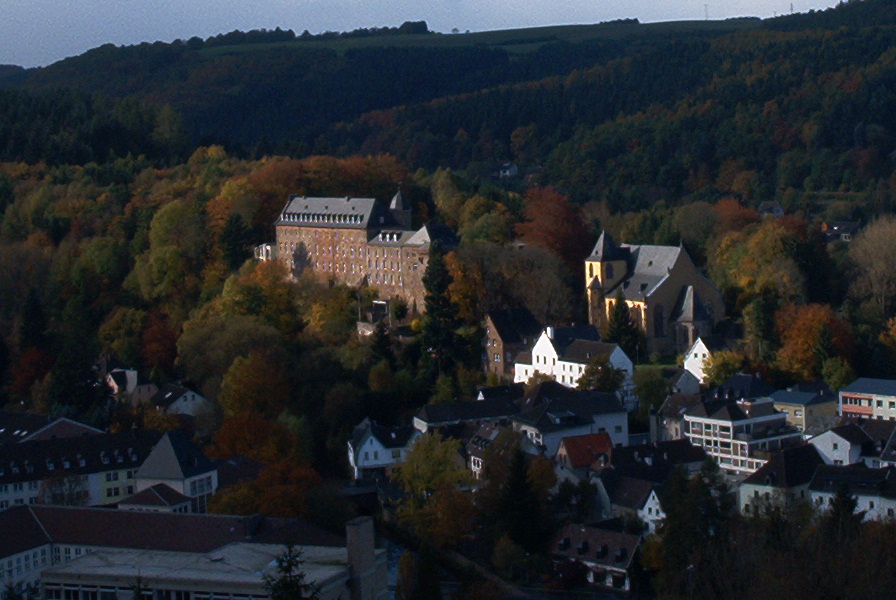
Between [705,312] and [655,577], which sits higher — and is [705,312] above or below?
above

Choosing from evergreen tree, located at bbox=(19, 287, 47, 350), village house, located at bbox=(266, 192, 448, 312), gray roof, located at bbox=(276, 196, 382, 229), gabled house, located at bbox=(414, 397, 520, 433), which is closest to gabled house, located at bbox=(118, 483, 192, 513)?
gabled house, located at bbox=(414, 397, 520, 433)

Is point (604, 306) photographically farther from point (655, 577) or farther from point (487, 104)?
point (487, 104)

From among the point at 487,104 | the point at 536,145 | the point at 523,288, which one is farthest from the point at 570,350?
the point at 487,104

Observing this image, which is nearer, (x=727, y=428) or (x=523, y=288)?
(x=727, y=428)

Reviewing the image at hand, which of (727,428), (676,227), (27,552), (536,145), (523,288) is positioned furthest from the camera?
(536,145)

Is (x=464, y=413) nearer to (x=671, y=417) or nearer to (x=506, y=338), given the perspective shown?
(x=506, y=338)

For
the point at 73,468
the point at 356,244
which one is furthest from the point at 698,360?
the point at 73,468

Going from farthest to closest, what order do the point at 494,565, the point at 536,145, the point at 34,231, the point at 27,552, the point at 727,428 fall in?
the point at 536,145, the point at 34,231, the point at 727,428, the point at 494,565, the point at 27,552

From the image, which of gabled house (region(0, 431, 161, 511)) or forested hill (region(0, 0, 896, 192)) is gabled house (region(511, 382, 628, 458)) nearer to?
gabled house (region(0, 431, 161, 511))
